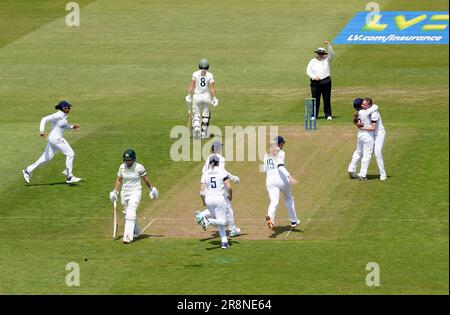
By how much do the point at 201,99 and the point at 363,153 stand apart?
661cm

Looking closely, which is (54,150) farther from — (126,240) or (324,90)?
(324,90)

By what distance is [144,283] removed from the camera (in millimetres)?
26828

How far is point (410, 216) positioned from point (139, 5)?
110ft

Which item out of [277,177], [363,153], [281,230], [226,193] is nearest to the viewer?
[226,193]

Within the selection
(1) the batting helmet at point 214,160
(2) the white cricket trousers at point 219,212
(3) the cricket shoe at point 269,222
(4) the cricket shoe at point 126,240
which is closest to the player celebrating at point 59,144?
(4) the cricket shoe at point 126,240

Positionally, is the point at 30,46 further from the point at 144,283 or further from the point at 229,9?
the point at 144,283

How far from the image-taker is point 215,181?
29.3 metres

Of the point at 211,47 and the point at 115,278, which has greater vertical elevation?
the point at 211,47

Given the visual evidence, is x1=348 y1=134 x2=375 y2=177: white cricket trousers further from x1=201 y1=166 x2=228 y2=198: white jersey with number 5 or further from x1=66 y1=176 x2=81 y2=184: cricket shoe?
x1=66 y1=176 x2=81 y2=184: cricket shoe

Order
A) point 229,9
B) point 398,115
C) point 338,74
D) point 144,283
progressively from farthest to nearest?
point 229,9
point 338,74
point 398,115
point 144,283

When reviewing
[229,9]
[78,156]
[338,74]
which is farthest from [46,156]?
[229,9]

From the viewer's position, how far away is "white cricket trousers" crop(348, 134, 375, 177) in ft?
114

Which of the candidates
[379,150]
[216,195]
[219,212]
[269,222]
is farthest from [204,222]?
[379,150]

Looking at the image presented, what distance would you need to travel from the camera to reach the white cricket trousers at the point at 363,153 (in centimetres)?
3462
